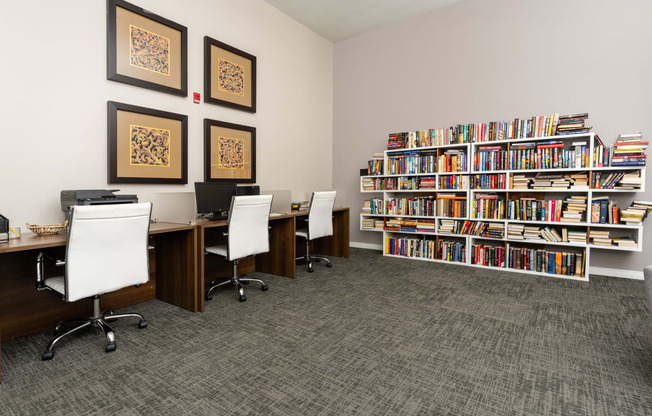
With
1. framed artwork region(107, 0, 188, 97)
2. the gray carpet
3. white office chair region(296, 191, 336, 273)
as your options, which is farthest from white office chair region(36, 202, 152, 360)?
white office chair region(296, 191, 336, 273)

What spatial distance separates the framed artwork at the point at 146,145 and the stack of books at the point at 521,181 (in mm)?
4118

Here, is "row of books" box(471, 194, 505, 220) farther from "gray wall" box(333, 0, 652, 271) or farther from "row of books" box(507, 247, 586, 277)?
"gray wall" box(333, 0, 652, 271)

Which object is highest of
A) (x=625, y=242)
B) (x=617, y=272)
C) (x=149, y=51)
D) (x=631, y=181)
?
(x=149, y=51)

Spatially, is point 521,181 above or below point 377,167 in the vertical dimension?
below

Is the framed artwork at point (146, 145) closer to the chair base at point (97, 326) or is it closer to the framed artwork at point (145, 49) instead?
the framed artwork at point (145, 49)

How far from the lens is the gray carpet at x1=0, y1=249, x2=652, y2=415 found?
176 centimetres

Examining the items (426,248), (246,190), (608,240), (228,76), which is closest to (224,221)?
(246,190)

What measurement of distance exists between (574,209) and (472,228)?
1180 millimetres

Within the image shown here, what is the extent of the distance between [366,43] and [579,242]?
4.51m

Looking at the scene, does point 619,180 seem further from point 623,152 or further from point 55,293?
point 55,293

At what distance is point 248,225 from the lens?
3355mm

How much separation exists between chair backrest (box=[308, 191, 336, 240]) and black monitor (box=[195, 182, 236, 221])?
3.47 ft

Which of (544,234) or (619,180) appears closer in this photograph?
Result: (619,180)

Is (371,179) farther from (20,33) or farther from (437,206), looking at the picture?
(20,33)
